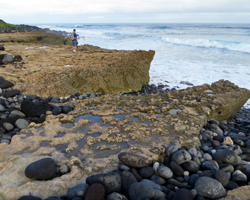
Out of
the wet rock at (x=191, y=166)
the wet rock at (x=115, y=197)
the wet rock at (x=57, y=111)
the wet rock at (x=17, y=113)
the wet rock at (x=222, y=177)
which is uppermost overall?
the wet rock at (x=57, y=111)

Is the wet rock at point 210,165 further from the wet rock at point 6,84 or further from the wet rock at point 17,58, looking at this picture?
the wet rock at point 17,58

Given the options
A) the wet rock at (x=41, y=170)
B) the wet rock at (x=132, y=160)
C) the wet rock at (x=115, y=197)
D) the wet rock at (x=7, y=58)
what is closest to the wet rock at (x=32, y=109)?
the wet rock at (x=41, y=170)

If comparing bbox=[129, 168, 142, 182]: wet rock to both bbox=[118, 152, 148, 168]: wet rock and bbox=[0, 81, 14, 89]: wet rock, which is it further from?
bbox=[0, 81, 14, 89]: wet rock

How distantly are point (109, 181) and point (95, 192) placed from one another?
0.24m

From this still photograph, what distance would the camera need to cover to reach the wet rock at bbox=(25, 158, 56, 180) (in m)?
2.26

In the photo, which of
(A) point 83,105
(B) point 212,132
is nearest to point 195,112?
(B) point 212,132

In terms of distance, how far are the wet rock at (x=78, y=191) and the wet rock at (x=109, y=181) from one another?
0.10 metres

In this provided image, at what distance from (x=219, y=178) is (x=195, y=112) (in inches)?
80.9

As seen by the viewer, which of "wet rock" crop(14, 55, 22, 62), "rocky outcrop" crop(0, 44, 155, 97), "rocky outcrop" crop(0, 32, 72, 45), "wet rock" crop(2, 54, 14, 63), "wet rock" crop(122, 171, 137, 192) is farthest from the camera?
"rocky outcrop" crop(0, 32, 72, 45)

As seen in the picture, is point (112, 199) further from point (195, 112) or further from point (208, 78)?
point (208, 78)

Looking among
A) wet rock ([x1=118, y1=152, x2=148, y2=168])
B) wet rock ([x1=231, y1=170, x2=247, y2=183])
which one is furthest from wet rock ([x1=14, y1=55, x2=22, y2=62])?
wet rock ([x1=231, y1=170, x2=247, y2=183])

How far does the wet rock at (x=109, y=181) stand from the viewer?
83.4 inches

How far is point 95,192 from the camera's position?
→ 1962 mm

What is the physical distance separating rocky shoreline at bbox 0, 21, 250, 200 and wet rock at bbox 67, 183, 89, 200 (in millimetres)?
11
